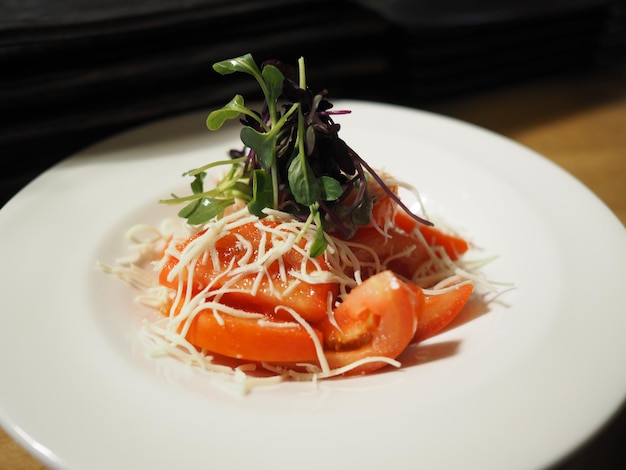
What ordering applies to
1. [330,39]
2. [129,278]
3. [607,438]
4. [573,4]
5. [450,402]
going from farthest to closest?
[573,4] < [330,39] < [129,278] < [607,438] < [450,402]

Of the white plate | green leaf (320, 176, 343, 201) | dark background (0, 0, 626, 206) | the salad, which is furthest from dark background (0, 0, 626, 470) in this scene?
green leaf (320, 176, 343, 201)

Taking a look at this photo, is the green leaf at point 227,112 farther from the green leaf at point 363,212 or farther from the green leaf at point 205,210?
the green leaf at point 363,212

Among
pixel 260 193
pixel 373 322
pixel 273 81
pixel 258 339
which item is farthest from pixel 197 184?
pixel 373 322

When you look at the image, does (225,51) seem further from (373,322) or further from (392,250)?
(373,322)

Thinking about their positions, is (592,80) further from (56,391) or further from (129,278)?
(56,391)

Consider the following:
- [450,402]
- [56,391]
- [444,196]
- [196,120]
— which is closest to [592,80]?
[444,196]

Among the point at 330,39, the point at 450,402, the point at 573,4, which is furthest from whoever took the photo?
the point at 573,4
